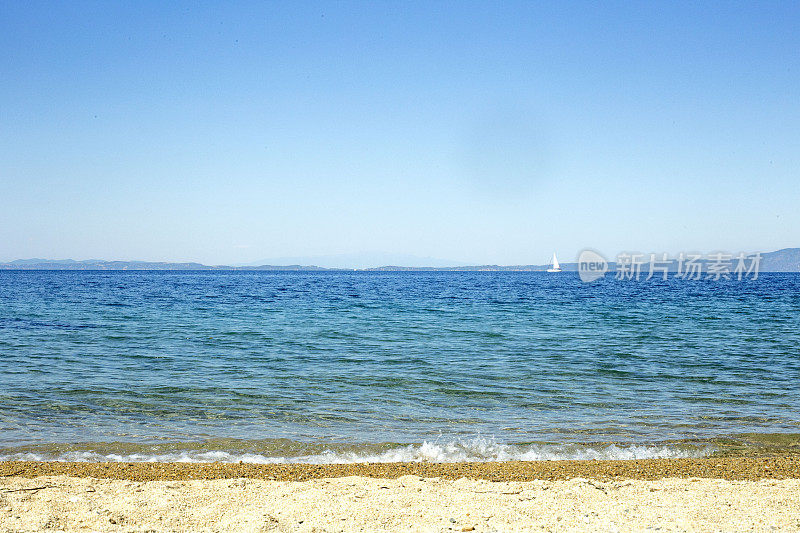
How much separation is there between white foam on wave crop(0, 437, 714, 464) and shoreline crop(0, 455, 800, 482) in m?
0.39

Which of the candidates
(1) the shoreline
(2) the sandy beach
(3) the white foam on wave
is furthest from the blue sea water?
(2) the sandy beach

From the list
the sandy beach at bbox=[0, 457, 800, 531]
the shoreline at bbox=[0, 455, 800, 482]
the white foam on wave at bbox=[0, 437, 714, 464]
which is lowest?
the white foam on wave at bbox=[0, 437, 714, 464]

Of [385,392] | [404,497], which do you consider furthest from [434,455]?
[385,392]

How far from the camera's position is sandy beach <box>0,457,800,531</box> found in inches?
204

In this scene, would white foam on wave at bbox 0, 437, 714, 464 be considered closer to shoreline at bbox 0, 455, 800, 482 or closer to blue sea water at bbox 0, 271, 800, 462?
blue sea water at bbox 0, 271, 800, 462

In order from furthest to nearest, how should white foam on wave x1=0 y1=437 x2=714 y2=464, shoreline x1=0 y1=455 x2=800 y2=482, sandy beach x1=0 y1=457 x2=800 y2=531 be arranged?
white foam on wave x1=0 y1=437 x2=714 y2=464 → shoreline x1=0 y1=455 x2=800 y2=482 → sandy beach x1=0 y1=457 x2=800 y2=531

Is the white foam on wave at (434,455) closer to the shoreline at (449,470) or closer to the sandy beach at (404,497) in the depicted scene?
the shoreline at (449,470)

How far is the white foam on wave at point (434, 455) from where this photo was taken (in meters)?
7.89

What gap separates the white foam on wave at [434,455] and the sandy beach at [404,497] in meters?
0.51

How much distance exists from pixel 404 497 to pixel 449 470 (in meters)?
1.40

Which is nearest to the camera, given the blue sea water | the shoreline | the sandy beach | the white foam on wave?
the sandy beach

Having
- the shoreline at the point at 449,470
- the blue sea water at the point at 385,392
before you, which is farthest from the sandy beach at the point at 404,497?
the blue sea water at the point at 385,392

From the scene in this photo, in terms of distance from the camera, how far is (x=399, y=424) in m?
9.67

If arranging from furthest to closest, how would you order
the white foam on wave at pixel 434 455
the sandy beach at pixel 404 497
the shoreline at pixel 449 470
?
1. the white foam on wave at pixel 434 455
2. the shoreline at pixel 449 470
3. the sandy beach at pixel 404 497
